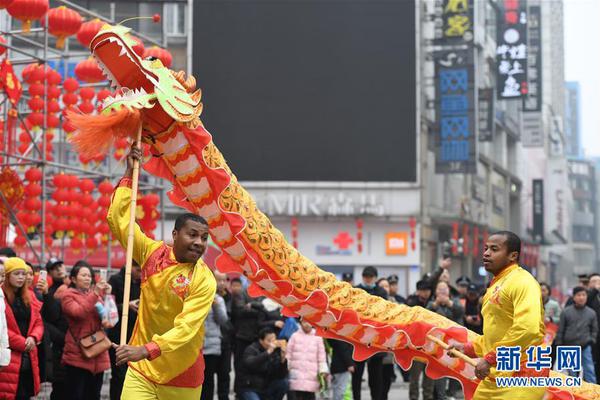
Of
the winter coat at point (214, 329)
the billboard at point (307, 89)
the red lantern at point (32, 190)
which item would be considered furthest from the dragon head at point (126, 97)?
the billboard at point (307, 89)

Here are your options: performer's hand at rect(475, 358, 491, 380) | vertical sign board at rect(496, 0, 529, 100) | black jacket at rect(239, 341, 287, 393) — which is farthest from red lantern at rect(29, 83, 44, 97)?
vertical sign board at rect(496, 0, 529, 100)

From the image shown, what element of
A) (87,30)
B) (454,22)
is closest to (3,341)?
(87,30)

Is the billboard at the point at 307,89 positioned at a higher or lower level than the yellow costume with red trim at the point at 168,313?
higher

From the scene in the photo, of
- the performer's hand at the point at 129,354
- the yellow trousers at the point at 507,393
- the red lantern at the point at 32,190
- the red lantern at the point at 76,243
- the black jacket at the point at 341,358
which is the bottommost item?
the black jacket at the point at 341,358

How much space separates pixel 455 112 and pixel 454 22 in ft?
8.88

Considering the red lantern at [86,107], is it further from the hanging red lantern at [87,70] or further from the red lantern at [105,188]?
the red lantern at [105,188]

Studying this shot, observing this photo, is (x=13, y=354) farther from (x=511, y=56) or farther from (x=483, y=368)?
(x=511, y=56)

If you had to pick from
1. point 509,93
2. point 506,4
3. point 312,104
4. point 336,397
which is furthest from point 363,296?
point 506,4

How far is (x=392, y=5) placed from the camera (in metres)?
29.7

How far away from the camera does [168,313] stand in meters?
6.00

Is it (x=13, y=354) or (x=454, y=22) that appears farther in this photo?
(x=454, y=22)

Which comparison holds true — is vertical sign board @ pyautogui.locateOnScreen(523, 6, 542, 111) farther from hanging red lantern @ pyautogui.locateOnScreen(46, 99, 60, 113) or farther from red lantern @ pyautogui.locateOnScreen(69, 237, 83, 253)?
hanging red lantern @ pyautogui.locateOnScreen(46, 99, 60, 113)

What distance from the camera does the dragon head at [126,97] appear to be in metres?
6.50

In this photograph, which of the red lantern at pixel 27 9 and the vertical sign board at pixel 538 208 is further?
the vertical sign board at pixel 538 208
